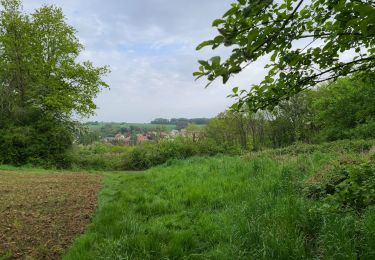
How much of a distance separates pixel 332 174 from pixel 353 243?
233cm

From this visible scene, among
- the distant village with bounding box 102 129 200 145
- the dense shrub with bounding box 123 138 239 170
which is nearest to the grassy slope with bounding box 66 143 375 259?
the dense shrub with bounding box 123 138 239 170

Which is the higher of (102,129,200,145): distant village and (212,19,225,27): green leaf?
(212,19,225,27): green leaf

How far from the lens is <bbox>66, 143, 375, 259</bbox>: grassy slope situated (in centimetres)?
372

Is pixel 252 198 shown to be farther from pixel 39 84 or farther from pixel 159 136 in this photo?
pixel 159 136

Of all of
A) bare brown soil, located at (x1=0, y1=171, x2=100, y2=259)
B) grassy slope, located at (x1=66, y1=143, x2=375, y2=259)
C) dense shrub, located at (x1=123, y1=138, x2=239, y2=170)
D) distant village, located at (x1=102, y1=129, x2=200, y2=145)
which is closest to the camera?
grassy slope, located at (x1=66, y1=143, x2=375, y2=259)

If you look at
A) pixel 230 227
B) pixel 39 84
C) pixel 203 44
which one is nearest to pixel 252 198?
pixel 230 227

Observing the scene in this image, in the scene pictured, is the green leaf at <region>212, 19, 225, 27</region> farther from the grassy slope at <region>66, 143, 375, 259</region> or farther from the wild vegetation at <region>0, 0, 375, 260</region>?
the grassy slope at <region>66, 143, 375, 259</region>

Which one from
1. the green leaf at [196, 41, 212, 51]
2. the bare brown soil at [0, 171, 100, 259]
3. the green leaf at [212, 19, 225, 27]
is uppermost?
the green leaf at [212, 19, 225, 27]

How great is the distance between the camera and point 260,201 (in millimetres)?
5332

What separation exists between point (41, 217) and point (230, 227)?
3.69m

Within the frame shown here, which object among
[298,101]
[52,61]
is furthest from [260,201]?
[298,101]

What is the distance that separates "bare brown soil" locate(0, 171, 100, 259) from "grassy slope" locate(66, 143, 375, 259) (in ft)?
1.39

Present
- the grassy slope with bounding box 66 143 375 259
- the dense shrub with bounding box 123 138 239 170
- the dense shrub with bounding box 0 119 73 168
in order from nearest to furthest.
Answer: the grassy slope with bounding box 66 143 375 259, the dense shrub with bounding box 0 119 73 168, the dense shrub with bounding box 123 138 239 170

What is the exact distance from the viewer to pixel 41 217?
237 inches
